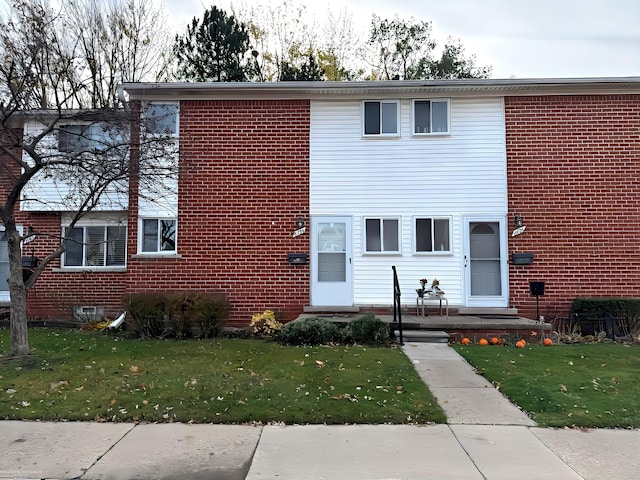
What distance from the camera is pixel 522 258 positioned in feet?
36.0

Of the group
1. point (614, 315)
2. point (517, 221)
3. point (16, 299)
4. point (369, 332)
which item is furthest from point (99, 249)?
point (614, 315)

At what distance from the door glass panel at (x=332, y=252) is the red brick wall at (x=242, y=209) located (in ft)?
1.30

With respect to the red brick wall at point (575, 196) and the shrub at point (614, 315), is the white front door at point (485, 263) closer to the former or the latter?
the red brick wall at point (575, 196)

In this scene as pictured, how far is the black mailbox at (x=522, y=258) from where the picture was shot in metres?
11.0

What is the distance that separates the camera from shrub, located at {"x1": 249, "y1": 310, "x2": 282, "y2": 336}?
33.2 ft

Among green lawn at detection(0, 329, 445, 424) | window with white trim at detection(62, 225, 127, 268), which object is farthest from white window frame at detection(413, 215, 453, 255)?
window with white trim at detection(62, 225, 127, 268)

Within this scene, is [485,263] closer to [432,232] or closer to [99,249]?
[432,232]

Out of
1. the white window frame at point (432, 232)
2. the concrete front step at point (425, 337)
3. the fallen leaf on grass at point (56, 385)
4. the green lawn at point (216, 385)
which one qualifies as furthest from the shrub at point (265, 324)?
the fallen leaf on grass at point (56, 385)

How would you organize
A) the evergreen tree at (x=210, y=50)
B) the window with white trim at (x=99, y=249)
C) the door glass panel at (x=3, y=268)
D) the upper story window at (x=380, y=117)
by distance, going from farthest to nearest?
the evergreen tree at (x=210, y=50), the door glass panel at (x=3, y=268), the window with white trim at (x=99, y=249), the upper story window at (x=380, y=117)

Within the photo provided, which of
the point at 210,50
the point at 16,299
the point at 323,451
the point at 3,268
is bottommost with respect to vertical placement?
the point at 323,451

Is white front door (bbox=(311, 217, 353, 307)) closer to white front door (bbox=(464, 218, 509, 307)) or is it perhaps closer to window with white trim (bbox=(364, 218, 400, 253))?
window with white trim (bbox=(364, 218, 400, 253))

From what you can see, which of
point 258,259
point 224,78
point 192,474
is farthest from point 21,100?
point 224,78

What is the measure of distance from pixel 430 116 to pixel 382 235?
3.11 m

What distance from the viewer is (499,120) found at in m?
11.5
